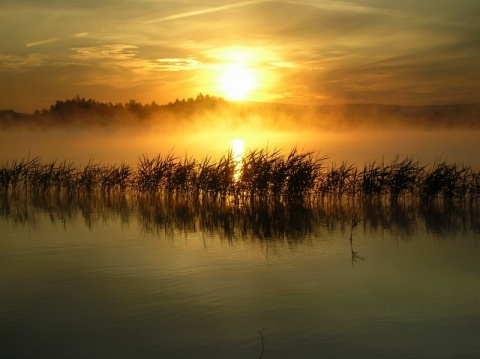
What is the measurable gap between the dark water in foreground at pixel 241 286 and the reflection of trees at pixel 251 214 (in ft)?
0.25

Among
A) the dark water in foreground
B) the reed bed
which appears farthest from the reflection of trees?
the reed bed

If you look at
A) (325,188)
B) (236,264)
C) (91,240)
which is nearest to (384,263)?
(236,264)

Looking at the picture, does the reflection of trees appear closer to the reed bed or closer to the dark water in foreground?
the dark water in foreground

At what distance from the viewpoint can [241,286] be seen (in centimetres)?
768

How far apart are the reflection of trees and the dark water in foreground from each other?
0.08 metres

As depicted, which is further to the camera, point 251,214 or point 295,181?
point 295,181

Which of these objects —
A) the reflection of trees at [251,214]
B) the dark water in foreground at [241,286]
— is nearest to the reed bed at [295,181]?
the reflection of trees at [251,214]

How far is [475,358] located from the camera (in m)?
5.28

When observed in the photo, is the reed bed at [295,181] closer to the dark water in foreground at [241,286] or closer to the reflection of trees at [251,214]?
the reflection of trees at [251,214]

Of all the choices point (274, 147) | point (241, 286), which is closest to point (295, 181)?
point (241, 286)

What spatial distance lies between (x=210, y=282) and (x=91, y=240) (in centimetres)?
376

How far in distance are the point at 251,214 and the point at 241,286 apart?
20.7ft

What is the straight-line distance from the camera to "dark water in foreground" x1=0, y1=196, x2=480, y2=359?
5738 mm

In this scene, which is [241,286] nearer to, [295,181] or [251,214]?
[251,214]
